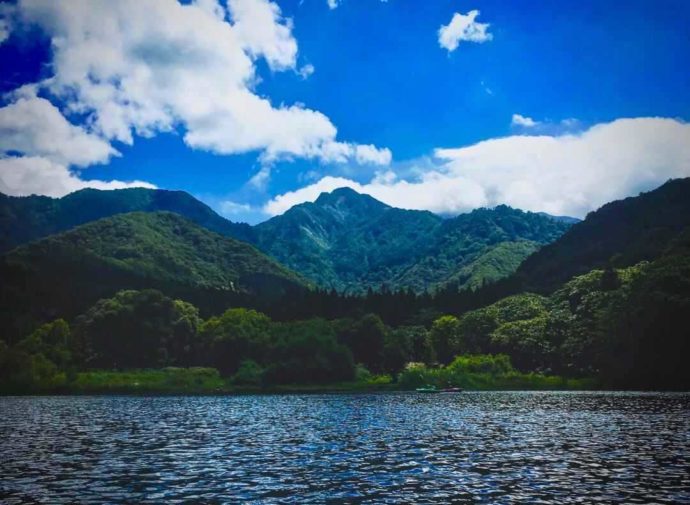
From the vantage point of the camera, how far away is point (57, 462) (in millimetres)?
49969

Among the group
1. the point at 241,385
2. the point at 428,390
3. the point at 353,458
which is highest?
the point at 353,458

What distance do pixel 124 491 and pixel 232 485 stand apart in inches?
265

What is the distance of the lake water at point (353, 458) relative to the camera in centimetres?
3675

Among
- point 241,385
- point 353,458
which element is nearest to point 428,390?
point 241,385

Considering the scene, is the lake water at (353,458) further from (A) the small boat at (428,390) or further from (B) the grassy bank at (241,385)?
(B) the grassy bank at (241,385)

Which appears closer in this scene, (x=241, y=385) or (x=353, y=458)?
(x=353, y=458)

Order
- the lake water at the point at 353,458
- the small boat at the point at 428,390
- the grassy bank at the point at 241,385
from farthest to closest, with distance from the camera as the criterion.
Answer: the small boat at the point at 428,390
the grassy bank at the point at 241,385
the lake water at the point at 353,458

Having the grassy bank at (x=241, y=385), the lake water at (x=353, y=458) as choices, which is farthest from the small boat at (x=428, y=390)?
the lake water at (x=353, y=458)

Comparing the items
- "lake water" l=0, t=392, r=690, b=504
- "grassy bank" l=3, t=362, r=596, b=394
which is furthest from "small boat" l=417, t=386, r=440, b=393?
"lake water" l=0, t=392, r=690, b=504

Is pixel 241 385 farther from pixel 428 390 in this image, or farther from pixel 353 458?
pixel 353 458

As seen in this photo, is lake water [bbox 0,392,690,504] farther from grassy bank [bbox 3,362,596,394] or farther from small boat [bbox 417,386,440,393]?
grassy bank [bbox 3,362,596,394]

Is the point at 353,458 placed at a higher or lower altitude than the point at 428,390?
higher

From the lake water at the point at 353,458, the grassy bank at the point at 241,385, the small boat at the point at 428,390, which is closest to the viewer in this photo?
the lake water at the point at 353,458

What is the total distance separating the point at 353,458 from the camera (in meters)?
51.6
